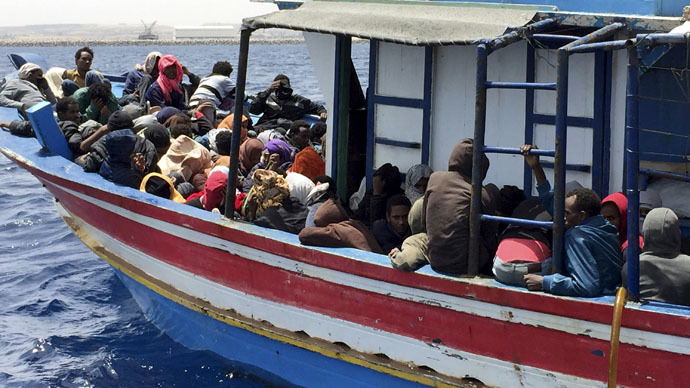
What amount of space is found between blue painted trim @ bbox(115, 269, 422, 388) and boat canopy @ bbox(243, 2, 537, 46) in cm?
207

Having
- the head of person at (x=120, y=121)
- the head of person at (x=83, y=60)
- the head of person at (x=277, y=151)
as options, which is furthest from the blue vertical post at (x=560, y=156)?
the head of person at (x=83, y=60)

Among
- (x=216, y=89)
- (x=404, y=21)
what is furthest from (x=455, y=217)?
(x=216, y=89)

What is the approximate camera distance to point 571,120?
5.48m

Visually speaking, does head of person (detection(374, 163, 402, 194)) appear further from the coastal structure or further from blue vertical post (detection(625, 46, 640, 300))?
the coastal structure

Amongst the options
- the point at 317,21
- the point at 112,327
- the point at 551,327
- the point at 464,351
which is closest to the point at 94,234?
the point at 112,327

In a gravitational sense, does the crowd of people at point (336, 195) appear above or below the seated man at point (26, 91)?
below

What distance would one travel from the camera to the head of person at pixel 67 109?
29.3 feet

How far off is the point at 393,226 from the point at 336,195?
1.80 ft

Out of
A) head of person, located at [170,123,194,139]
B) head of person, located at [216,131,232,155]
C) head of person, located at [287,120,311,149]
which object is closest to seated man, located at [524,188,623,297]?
head of person, located at [287,120,311,149]

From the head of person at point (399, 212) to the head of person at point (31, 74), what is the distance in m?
6.55

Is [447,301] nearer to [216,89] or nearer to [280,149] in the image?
[280,149]

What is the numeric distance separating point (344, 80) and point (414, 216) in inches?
67.9

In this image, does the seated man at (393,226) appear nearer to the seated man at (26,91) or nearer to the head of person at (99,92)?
the head of person at (99,92)

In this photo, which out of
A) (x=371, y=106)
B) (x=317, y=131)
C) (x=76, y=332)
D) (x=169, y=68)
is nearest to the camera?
(x=371, y=106)
